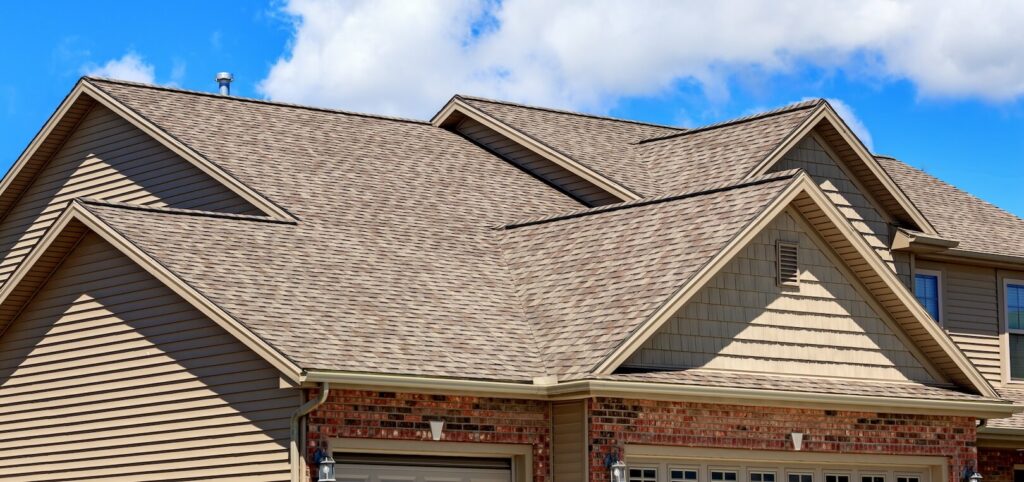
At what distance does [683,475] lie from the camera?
19.1 m

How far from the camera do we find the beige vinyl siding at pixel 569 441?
18234 millimetres

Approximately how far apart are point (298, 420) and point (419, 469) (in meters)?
1.62

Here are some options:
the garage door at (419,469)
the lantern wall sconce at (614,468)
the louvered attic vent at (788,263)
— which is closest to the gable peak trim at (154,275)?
the garage door at (419,469)

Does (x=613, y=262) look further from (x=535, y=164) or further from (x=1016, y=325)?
(x=1016, y=325)

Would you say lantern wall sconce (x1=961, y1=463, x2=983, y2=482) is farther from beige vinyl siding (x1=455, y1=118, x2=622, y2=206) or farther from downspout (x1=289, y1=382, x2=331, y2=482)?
downspout (x1=289, y1=382, x2=331, y2=482)

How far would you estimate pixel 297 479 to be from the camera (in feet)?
55.8

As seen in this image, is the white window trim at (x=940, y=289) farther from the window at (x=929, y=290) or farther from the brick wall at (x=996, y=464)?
the brick wall at (x=996, y=464)

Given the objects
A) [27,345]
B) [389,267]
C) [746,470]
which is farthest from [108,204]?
[746,470]

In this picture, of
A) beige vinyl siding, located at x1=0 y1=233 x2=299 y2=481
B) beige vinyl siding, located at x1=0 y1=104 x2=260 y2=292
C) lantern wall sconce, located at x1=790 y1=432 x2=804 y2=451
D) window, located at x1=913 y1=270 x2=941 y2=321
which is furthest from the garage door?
window, located at x1=913 y1=270 x2=941 y2=321

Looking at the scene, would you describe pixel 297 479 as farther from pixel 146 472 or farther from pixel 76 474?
pixel 76 474

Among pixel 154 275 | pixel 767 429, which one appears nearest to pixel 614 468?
pixel 767 429

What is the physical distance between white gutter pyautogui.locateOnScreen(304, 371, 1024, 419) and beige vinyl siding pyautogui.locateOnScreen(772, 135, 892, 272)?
15.0 ft

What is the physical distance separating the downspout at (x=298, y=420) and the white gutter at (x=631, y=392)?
15 centimetres

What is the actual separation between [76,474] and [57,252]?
2.81 m
